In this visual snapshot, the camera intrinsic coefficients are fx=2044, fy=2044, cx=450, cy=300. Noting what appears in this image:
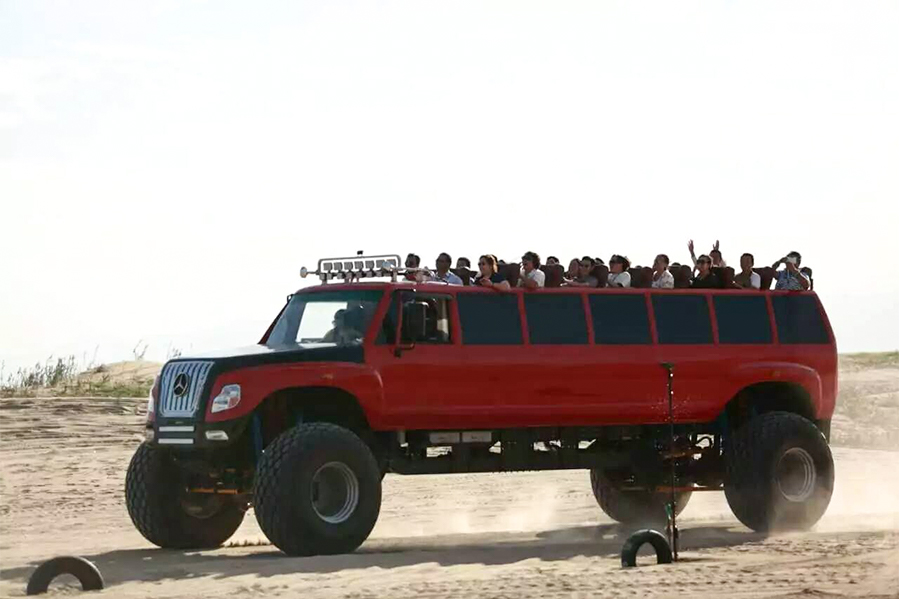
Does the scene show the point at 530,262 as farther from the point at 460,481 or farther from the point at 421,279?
the point at 460,481

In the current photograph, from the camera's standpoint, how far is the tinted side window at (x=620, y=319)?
2022 centimetres

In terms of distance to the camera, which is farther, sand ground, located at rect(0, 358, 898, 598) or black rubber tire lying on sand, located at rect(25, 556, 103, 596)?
black rubber tire lying on sand, located at rect(25, 556, 103, 596)

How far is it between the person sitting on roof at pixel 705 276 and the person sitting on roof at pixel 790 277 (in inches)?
36.6

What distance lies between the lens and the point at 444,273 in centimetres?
2047

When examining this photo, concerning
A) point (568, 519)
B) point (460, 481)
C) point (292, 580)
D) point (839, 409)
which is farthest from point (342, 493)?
point (839, 409)

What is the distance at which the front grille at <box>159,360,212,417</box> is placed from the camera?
18.1m

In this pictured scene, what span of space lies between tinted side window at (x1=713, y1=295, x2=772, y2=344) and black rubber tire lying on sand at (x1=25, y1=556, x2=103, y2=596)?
308 inches

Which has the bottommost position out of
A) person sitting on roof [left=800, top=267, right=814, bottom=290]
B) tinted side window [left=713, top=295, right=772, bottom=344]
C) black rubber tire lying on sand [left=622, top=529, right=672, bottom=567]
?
black rubber tire lying on sand [left=622, top=529, right=672, bottom=567]

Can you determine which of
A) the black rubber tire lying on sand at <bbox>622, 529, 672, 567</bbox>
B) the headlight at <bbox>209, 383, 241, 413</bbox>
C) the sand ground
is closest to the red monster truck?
the headlight at <bbox>209, 383, 241, 413</bbox>

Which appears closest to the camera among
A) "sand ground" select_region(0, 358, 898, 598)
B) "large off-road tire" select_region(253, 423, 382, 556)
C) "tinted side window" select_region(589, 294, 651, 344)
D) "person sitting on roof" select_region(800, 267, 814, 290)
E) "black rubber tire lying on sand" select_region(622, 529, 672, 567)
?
"sand ground" select_region(0, 358, 898, 598)

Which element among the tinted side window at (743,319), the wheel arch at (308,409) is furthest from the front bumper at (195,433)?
the tinted side window at (743,319)

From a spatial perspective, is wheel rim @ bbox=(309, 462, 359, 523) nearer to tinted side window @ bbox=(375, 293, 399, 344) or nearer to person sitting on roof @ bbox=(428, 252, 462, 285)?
tinted side window @ bbox=(375, 293, 399, 344)

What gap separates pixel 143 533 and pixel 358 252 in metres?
3.37

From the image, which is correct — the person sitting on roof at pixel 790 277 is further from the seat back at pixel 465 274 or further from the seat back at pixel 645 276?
the seat back at pixel 465 274
